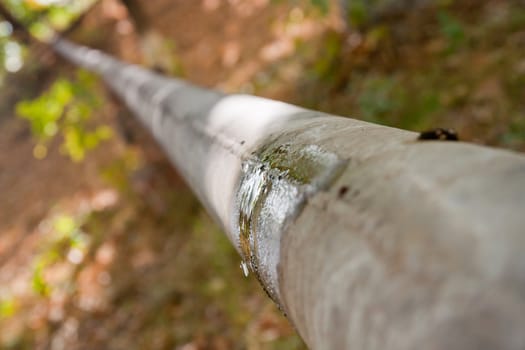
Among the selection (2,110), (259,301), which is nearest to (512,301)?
(259,301)

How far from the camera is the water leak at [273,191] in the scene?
0.58m

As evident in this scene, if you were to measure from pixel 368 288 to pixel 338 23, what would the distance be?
5.62 m

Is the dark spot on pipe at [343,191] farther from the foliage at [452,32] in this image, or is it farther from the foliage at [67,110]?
the foliage at [67,110]

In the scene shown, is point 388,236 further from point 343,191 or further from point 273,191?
point 273,191

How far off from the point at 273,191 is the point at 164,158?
5017 millimetres

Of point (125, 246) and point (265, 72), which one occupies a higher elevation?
point (265, 72)

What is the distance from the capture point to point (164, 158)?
5.51 metres

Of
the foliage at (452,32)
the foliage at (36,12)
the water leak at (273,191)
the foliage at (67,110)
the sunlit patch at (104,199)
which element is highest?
the foliage at (36,12)

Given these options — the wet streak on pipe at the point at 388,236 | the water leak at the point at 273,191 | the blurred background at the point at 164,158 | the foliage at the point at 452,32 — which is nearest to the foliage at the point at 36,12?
the blurred background at the point at 164,158

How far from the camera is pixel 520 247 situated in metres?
0.32

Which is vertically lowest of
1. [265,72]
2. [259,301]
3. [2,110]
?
[259,301]

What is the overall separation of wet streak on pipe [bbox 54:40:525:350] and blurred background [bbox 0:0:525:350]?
8.49ft

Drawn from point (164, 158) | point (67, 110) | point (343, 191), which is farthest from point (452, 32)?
point (67, 110)

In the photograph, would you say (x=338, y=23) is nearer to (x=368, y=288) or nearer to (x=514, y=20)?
(x=514, y=20)
